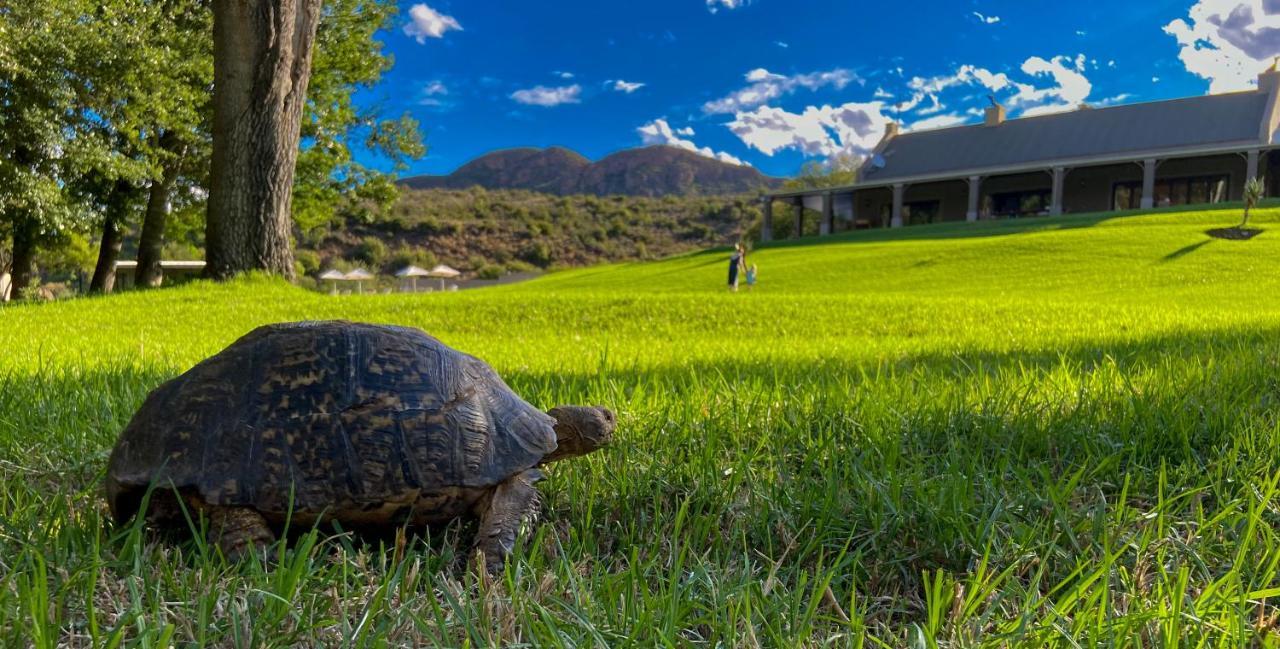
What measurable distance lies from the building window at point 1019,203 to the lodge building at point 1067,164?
6cm

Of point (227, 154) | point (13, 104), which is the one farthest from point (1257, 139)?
point (13, 104)

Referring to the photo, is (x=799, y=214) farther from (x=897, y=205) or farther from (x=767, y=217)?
(x=897, y=205)

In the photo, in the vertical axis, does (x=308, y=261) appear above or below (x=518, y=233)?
below

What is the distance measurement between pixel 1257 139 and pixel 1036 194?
10.0m

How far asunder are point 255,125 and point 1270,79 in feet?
161

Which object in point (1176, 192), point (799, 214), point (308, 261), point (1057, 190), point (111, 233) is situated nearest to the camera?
point (111, 233)

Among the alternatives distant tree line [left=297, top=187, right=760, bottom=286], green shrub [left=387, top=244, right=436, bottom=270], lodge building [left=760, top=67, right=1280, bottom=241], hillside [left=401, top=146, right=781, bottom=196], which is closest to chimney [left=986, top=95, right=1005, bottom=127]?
lodge building [left=760, top=67, right=1280, bottom=241]

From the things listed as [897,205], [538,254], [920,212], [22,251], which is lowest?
[538,254]

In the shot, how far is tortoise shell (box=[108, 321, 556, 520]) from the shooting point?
6.17ft

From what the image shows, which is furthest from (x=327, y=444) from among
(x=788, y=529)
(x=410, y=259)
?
(x=410, y=259)

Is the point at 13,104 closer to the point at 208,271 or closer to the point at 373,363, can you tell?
the point at 208,271

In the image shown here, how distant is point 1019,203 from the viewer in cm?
4269

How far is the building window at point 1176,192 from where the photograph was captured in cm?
3831

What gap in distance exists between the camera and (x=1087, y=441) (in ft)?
8.16
